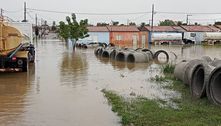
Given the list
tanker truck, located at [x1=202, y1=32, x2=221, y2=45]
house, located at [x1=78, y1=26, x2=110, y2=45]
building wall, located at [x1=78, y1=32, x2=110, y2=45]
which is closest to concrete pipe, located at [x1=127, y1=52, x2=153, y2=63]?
building wall, located at [x1=78, y1=32, x2=110, y2=45]

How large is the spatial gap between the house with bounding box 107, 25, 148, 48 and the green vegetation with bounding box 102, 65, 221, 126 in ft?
205

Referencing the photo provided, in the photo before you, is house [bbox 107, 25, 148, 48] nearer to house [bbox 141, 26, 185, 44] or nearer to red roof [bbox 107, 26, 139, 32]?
red roof [bbox 107, 26, 139, 32]

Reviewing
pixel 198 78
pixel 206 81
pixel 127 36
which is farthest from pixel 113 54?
pixel 127 36

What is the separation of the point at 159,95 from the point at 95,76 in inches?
260

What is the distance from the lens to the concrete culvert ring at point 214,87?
10562 mm

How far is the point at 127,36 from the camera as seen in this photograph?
75.5m

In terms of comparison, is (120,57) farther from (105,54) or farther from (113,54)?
(105,54)

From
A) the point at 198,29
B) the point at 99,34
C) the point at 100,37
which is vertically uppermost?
the point at 198,29

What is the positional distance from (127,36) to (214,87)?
64963 mm

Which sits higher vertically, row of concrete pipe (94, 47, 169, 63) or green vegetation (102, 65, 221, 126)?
row of concrete pipe (94, 47, 169, 63)

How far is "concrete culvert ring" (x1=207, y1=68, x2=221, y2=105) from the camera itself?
10562mm

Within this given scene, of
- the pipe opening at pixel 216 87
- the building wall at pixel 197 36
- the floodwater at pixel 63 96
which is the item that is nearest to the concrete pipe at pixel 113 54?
the floodwater at pixel 63 96

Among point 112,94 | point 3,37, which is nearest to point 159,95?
point 112,94

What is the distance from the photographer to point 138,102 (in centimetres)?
1101
